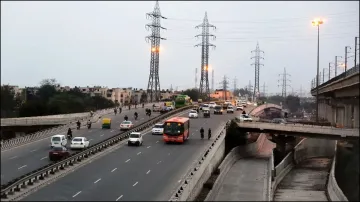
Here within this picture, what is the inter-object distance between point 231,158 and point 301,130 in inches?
451

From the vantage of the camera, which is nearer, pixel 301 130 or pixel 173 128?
pixel 173 128

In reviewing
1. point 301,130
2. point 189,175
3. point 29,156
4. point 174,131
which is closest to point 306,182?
point 301,130

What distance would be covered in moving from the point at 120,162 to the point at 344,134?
26.4 meters

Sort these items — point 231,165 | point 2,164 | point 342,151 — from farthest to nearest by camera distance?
point 342,151, point 231,165, point 2,164

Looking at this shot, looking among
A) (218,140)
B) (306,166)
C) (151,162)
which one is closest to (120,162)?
(151,162)

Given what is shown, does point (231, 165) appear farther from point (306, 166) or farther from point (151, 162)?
point (306, 166)

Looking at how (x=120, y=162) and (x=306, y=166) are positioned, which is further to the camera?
(x=306, y=166)

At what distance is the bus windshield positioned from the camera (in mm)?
44094

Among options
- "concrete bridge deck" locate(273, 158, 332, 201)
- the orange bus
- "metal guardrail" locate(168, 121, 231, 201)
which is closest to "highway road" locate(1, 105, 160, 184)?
the orange bus

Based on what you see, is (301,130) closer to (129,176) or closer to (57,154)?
(129,176)

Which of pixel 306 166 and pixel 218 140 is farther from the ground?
pixel 218 140

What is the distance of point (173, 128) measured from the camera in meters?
44.4

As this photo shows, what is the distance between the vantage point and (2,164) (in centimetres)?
2058

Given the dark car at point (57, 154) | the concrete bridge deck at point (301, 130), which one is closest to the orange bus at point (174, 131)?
the dark car at point (57, 154)
